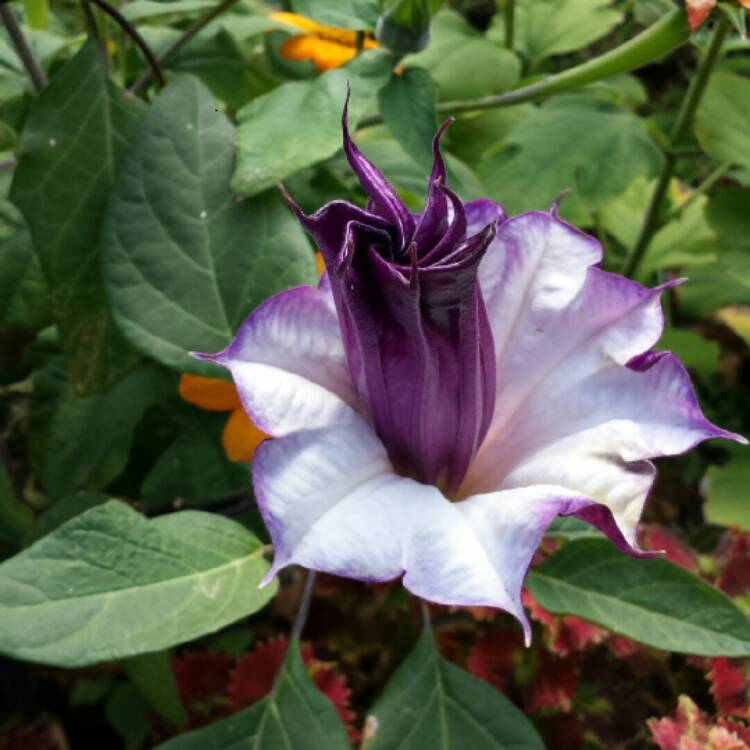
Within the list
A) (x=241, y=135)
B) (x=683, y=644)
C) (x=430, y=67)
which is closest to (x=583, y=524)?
(x=683, y=644)

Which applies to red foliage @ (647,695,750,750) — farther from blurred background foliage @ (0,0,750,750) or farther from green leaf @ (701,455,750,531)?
green leaf @ (701,455,750,531)

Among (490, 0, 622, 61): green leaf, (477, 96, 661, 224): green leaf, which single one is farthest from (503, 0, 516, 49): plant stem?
(477, 96, 661, 224): green leaf

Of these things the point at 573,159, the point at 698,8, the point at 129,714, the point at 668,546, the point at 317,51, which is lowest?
the point at 129,714

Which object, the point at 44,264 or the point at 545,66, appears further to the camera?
the point at 545,66

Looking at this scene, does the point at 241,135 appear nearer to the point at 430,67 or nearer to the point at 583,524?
the point at 583,524

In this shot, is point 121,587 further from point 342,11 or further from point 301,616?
point 342,11

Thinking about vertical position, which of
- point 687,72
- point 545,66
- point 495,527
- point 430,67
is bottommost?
point 687,72

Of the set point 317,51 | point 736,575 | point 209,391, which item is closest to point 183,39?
point 317,51
